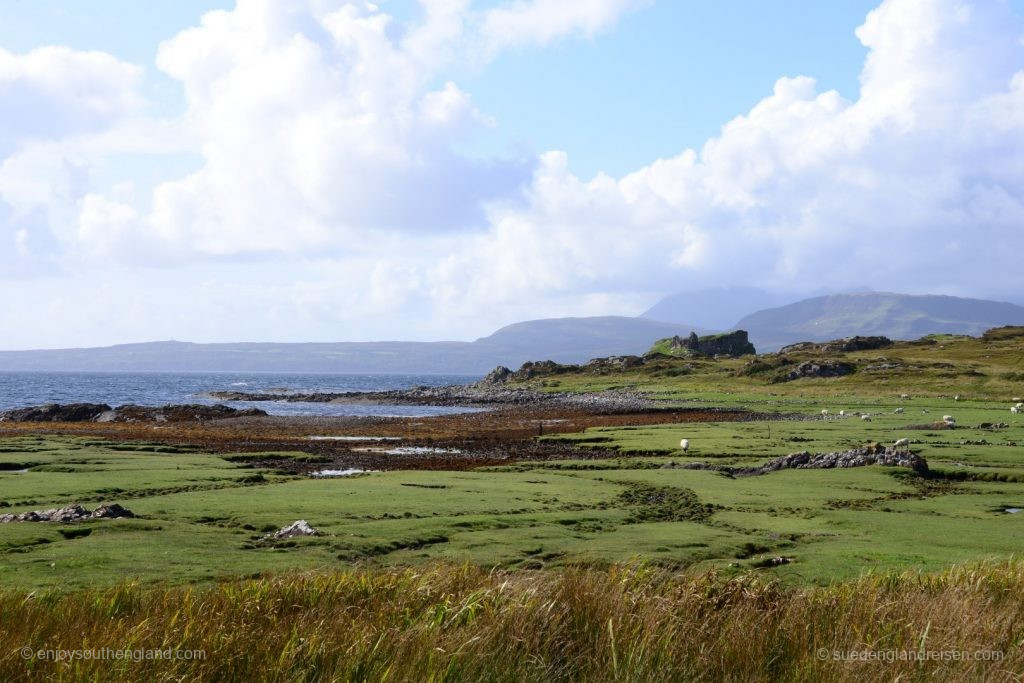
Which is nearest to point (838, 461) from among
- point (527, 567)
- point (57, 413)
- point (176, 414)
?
point (527, 567)

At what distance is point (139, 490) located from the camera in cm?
2598

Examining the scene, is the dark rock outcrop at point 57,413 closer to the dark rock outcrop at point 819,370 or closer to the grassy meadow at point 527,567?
the grassy meadow at point 527,567

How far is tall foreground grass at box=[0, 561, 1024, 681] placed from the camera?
7.97 m

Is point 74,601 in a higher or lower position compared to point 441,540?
higher

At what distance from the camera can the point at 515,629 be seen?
29.4 ft

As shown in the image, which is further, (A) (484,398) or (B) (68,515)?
(A) (484,398)

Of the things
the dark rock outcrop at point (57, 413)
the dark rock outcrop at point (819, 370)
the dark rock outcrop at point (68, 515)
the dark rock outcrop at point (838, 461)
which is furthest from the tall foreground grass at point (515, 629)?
the dark rock outcrop at point (819, 370)

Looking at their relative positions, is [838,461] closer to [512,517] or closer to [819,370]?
[512,517]

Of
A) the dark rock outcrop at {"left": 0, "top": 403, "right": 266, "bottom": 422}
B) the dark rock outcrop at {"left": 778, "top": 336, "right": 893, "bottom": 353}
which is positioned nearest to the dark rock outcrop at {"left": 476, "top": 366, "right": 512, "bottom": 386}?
the dark rock outcrop at {"left": 778, "top": 336, "right": 893, "bottom": 353}

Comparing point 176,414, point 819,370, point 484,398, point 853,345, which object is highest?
point 853,345

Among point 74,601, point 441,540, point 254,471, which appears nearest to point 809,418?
point 254,471

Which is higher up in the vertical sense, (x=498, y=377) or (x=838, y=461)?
(x=838, y=461)

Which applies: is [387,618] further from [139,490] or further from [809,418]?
[809,418]

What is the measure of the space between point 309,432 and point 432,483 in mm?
37257
